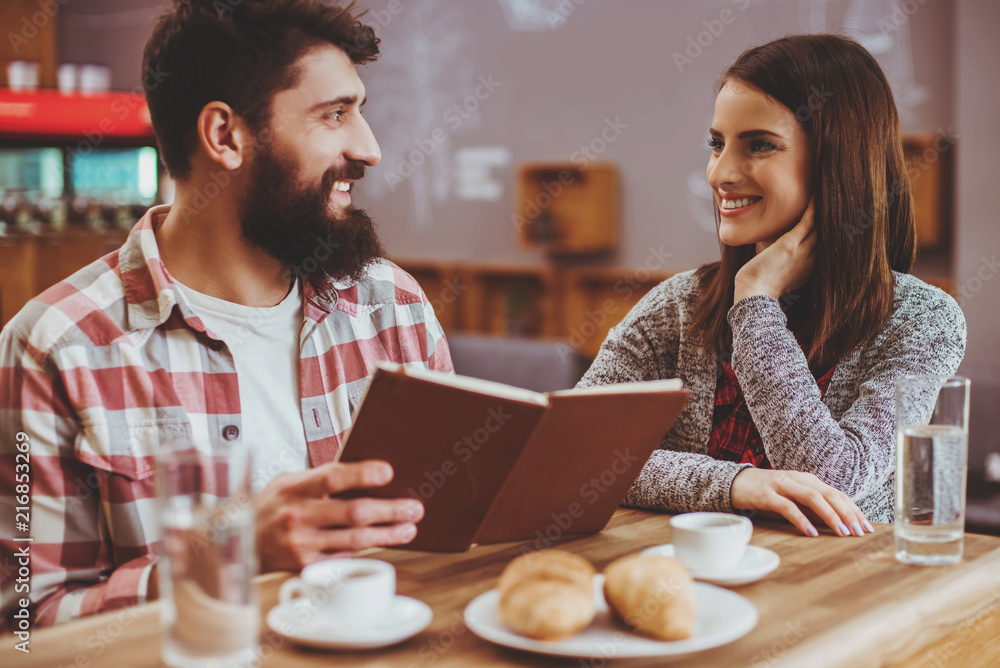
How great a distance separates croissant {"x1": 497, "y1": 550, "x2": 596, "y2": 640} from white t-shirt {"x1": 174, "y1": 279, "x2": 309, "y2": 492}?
0.68 metres

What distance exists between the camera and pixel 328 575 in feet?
2.82

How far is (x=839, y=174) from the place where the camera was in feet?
5.35

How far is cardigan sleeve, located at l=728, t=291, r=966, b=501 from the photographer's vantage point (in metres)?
1.42

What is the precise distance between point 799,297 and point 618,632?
102 cm

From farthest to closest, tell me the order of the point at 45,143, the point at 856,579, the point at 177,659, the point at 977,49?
the point at 45,143
the point at 977,49
the point at 856,579
the point at 177,659

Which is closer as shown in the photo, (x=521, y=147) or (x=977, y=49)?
(x=977, y=49)

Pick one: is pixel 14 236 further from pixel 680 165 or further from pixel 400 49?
pixel 680 165

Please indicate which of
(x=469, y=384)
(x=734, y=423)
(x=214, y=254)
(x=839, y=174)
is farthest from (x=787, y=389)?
(x=214, y=254)

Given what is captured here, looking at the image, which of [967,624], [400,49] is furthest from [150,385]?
[400,49]

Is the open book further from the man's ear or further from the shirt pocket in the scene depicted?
the man's ear

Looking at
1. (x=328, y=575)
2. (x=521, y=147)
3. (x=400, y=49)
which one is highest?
(x=400, y=49)

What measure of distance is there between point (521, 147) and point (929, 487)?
4.42m

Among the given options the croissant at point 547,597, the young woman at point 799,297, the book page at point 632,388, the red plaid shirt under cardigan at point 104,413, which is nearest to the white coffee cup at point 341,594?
the croissant at point 547,597

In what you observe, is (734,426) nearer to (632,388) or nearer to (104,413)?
(632,388)
